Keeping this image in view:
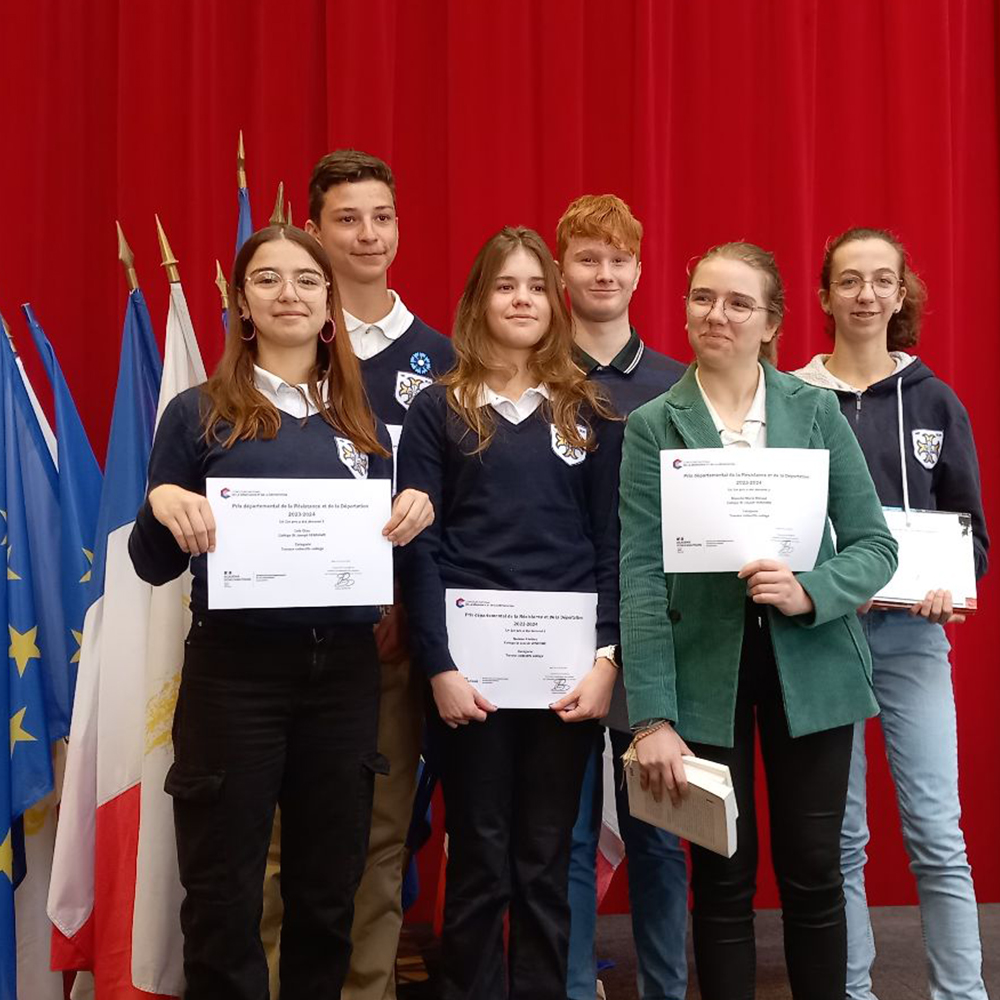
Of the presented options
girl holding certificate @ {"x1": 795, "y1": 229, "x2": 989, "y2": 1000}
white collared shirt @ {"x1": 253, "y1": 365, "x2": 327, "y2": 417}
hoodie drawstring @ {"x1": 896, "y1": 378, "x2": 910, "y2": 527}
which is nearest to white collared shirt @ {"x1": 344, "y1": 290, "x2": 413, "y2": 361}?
white collared shirt @ {"x1": 253, "y1": 365, "x2": 327, "y2": 417}

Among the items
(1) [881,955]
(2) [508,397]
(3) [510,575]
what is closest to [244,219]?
(2) [508,397]

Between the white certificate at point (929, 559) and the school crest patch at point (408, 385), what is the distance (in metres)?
1.14

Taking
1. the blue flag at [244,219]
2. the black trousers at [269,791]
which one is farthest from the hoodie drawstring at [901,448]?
the blue flag at [244,219]

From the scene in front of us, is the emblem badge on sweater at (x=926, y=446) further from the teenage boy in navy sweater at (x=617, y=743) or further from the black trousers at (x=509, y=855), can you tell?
the black trousers at (x=509, y=855)

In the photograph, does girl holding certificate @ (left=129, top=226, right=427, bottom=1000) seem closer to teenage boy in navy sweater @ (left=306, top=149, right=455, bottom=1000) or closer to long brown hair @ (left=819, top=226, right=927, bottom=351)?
teenage boy in navy sweater @ (left=306, top=149, right=455, bottom=1000)

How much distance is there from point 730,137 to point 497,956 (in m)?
2.81

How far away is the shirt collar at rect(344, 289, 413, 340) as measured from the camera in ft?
9.11

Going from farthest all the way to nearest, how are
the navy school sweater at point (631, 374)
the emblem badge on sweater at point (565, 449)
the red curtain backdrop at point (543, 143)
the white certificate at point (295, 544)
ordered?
the red curtain backdrop at point (543, 143), the navy school sweater at point (631, 374), the emblem badge on sweater at point (565, 449), the white certificate at point (295, 544)

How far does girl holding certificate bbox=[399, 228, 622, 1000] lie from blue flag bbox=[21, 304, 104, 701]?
1.06 metres

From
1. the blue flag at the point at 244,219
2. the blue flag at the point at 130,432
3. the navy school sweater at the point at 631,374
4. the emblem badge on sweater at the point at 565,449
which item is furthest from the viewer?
the blue flag at the point at 244,219

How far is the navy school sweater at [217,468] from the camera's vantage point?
7.34 feet

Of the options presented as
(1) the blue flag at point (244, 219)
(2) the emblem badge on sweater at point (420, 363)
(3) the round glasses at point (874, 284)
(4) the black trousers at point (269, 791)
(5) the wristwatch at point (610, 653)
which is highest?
(1) the blue flag at point (244, 219)

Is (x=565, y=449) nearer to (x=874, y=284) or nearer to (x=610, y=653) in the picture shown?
(x=610, y=653)

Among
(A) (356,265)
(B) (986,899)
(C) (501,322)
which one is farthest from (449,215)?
(B) (986,899)
